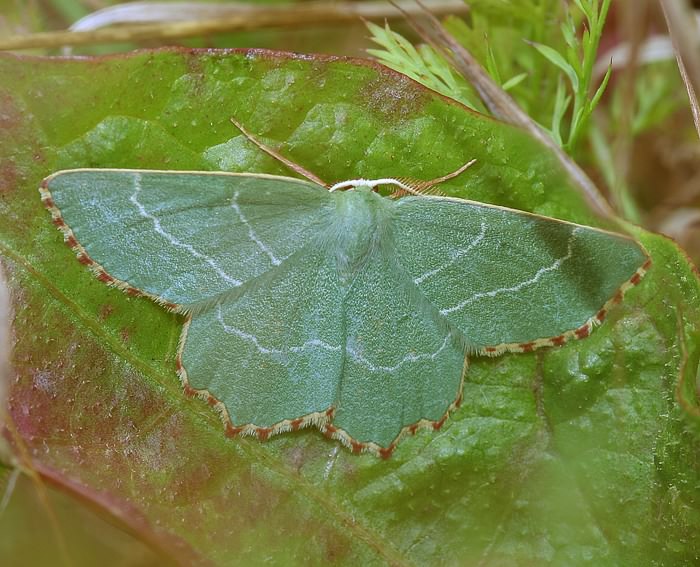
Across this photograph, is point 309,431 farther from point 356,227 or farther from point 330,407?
point 356,227

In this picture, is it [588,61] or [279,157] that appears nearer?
[279,157]

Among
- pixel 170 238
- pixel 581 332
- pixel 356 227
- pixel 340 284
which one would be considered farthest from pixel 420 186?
pixel 170 238

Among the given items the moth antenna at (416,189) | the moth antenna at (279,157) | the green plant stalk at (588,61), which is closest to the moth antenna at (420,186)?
the moth antenna at (416,189)

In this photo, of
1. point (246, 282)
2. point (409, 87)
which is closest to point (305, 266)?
point (246, 282)

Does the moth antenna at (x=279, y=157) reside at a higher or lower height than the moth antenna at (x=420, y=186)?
higher

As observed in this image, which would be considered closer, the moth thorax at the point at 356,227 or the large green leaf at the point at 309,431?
the large green leaf at the point at 309,431

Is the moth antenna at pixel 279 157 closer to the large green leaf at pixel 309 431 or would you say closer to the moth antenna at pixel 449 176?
the large green leaf at pixel 309 431

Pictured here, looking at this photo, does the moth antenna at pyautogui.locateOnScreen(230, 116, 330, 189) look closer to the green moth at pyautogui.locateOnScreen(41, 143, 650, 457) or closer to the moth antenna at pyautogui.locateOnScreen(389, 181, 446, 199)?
the green moth at pyautogui.locateOnScreen(41, 143, 650, 457)

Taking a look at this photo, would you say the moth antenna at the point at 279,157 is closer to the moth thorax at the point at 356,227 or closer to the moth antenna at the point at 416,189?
the moth thorax at the point at 356,227
